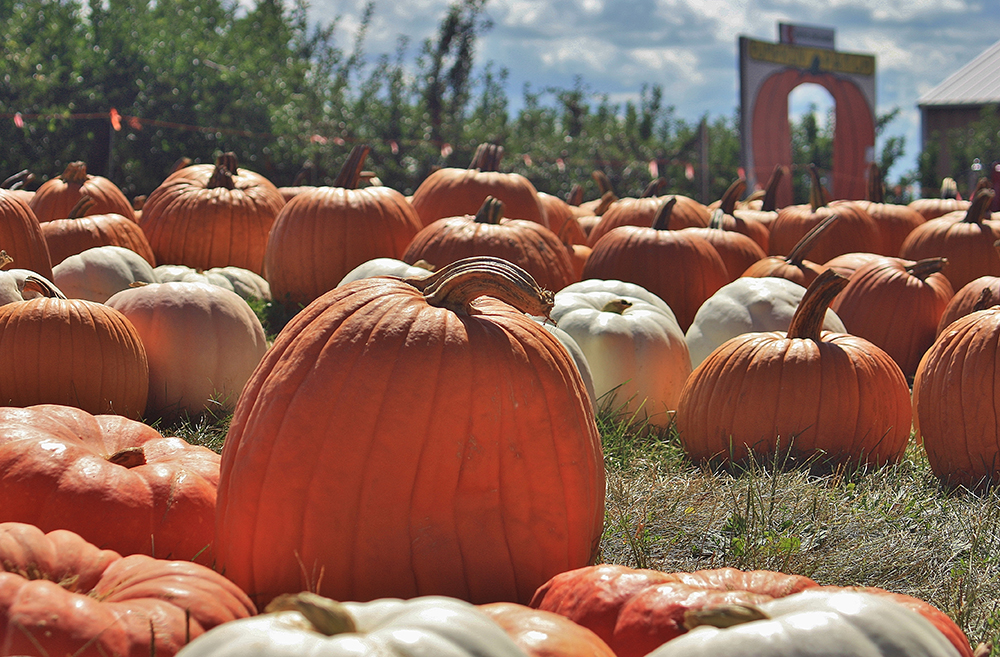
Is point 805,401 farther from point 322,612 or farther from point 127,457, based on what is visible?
point 322,612

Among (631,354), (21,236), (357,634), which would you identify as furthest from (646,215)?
(357,634)

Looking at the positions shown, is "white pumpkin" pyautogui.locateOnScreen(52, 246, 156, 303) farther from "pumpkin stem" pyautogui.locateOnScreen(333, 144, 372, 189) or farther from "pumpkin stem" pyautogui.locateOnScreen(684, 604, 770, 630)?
"pumpkin stem" pyautogui.locateOnScreen(684, 604, 770, 630)

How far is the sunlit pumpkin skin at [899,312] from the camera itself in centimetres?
502

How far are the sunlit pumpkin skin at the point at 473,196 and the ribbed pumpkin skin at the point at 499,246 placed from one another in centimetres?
113

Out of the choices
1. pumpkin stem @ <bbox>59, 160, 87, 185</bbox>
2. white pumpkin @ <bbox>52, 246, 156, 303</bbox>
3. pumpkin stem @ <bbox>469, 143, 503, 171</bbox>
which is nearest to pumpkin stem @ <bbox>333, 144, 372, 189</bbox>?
pumpkin stem @ <bbox>469, 143, 503, 171</bbox>

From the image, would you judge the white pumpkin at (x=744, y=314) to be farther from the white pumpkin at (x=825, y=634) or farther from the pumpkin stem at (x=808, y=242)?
the white pumpkin at (x=825, y=634)

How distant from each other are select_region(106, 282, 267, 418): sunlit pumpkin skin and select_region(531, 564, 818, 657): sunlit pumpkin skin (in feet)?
8.00

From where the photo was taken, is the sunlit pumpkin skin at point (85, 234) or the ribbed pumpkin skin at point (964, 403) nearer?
the ribbed pumpkin skin at point (964, 403)

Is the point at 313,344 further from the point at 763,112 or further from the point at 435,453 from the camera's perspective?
the point at 763,112

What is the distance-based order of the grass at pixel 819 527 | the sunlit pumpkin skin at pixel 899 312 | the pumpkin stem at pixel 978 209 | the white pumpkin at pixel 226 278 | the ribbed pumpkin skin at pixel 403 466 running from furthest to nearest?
1. the pumpkin stem at pixel 978 209
2. the white pumpkin at pixel 226 278
3. the sunlit pumpkin skin at pixel 899 312
4. the grass at pixel 819 527
5. the ribbed pumpkin skin at pixel 403 466

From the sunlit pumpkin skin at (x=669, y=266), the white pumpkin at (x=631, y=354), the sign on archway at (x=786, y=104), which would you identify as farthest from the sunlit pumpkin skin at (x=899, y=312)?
the sign on archway at (x=786, y=104)

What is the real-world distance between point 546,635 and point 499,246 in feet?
11.3

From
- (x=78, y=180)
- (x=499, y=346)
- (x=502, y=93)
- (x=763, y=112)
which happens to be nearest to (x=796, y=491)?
(x=499, y=346)

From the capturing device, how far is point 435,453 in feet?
6.26
